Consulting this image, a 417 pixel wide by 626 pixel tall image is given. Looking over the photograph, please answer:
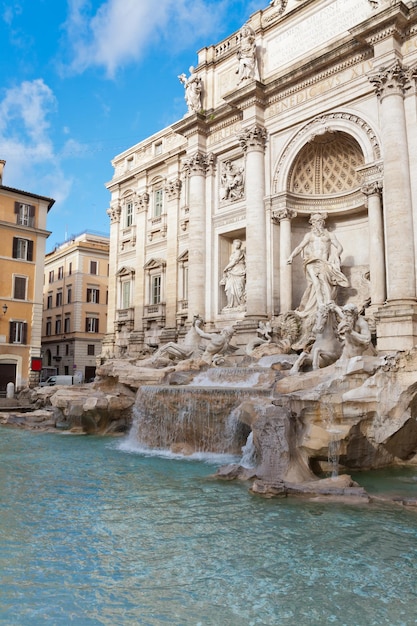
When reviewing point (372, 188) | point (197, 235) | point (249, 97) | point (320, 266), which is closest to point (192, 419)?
point (320, 266)

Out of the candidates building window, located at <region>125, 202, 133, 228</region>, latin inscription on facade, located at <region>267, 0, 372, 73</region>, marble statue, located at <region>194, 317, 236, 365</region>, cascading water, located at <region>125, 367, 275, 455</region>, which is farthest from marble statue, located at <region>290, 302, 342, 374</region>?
building window, located at <region>125, 202, 133, 228</region>

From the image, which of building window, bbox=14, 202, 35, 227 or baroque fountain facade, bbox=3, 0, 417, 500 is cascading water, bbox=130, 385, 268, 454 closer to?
baroque fountain facade, bbox=3, 0, 417, 500

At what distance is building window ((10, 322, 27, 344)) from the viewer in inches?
1165

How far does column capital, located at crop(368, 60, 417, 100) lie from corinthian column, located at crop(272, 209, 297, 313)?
4887 mm

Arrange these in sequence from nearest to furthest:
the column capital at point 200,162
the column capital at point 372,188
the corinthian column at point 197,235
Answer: the column capital at point 372,188 → the corinthian column at point 197,235 → the column capital at point 200,162

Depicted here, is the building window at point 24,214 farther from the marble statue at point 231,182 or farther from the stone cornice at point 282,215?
the stone cornice at point 282,215

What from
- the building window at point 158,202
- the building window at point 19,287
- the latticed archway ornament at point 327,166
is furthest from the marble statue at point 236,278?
the building window at point 19,287

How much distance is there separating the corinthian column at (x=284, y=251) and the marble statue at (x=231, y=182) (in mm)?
2554

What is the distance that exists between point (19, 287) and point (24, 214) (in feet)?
14.7

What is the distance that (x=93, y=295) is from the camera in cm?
4369

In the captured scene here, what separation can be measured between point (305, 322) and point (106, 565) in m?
12.2

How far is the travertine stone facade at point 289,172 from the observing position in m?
14.8

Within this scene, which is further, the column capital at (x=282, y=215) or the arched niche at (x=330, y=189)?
the column capital at (x=282, y=215)

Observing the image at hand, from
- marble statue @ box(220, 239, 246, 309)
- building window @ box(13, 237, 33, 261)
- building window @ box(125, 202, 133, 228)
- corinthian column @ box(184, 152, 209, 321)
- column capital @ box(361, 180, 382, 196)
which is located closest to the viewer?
column capital @ box(361, 180, 382, 196)
